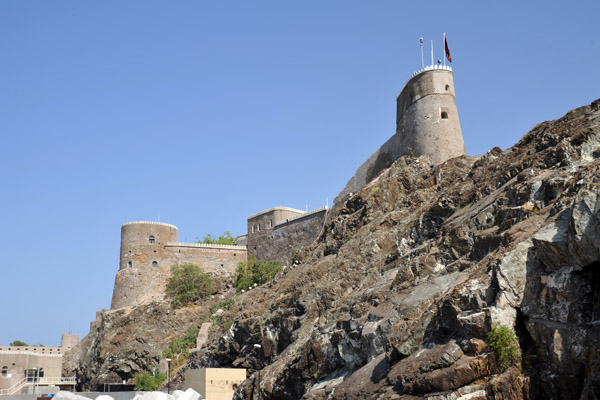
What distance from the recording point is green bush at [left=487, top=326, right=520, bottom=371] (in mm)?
16484

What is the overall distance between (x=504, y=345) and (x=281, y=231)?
42659 mm

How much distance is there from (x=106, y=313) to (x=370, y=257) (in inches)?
1213

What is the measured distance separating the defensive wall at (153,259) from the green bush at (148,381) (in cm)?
991

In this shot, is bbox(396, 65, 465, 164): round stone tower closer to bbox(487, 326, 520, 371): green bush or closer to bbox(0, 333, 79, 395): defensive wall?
bbox(487, 326, 520, 371): green bush

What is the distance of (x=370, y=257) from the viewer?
3092cm

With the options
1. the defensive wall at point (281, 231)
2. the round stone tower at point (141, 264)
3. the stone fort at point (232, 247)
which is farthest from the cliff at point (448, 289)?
the round stone tower at point (141, 264)

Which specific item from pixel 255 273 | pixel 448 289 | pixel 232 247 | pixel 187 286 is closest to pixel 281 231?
pixel 255 273

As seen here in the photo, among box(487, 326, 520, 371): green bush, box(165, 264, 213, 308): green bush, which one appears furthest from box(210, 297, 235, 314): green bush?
box(487, 326, 520, 371): green bush

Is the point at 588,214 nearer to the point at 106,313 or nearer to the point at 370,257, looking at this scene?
the point at 370,257

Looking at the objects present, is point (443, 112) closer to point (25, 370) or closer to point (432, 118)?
point (432, 118)

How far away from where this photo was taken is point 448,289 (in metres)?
20.4

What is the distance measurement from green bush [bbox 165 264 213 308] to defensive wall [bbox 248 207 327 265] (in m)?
6.28

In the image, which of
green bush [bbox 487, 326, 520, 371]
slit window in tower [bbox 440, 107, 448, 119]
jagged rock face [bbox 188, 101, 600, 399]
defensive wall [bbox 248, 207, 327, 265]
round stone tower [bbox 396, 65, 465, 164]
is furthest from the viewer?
defensive wall [bbox 248, 207, 327, 265]

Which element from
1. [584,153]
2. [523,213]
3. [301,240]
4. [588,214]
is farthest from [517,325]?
[301,240]
